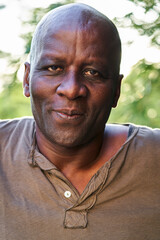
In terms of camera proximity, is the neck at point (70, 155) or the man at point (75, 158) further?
the neck at point (70, 155)

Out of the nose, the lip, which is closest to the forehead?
the nose

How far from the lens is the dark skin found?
2.16m

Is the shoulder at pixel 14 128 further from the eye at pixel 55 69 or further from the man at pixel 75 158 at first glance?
the eye at pixel 55 69

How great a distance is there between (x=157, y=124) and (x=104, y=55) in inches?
33.4

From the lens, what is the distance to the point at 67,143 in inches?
87.2

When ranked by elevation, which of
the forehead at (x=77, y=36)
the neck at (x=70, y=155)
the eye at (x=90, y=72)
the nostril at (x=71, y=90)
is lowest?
the neck at (x=70, y=155)

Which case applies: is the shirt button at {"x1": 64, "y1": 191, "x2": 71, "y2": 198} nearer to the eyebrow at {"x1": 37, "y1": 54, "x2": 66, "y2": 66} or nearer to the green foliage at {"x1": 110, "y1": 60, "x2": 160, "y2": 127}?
the eyebrow at {"x1": 37, "y1": 54, "x2": 66, "y2": 66}

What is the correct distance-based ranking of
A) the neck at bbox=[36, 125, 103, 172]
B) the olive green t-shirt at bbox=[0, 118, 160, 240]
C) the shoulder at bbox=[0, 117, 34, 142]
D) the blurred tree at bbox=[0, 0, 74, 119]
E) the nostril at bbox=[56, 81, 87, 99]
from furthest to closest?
the blurred tree at bbox=[0, 0, 74, 119], the shoulder at bbox=[0, 117, 34, 142], the neck at bbox=[36, 125, 103, 172], the olive green t-shirt at bbox=[0, 118, 160, 240], the nostril at bbox=[56, 81, 87, 99]

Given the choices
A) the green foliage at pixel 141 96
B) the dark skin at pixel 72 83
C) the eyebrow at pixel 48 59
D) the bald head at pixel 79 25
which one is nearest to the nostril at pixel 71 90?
the dark skin at pixel 72 83

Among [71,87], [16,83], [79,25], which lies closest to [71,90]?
[71,87]

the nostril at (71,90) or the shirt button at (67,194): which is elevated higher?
the nostril at (71,90)

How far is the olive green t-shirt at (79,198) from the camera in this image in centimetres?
220

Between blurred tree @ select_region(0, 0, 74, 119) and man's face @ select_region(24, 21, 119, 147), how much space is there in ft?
2.41

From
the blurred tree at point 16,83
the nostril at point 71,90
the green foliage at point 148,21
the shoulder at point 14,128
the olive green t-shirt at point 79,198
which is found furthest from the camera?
the blurred tree at point 16,83
